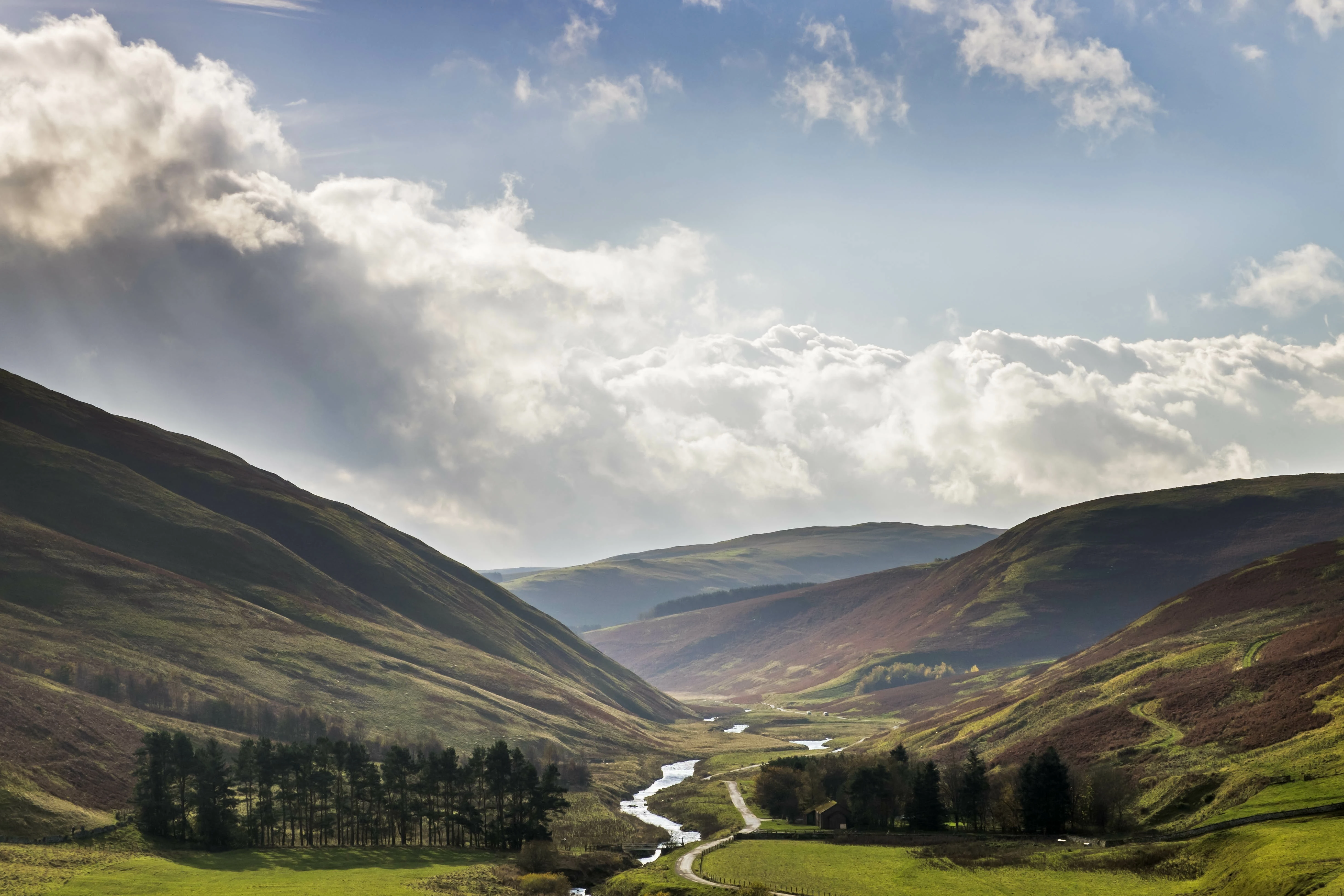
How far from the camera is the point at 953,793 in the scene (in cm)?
11431

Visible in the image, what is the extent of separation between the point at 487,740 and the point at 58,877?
112 m

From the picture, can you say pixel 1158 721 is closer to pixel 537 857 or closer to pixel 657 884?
pixel 657 884

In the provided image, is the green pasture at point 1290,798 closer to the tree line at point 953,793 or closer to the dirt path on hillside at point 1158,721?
the tree line at point 953,793

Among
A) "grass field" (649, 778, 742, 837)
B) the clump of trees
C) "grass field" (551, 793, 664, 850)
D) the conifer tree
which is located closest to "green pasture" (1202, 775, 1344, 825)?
the conifer tree

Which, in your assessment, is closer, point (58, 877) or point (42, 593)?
point (58, 877)

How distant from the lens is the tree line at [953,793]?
103m

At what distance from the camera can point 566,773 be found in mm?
171000

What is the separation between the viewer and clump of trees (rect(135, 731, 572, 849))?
107188mm

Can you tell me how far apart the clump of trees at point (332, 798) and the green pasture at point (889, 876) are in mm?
29094

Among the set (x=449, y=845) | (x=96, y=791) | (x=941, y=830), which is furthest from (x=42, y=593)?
(x=941, y=830)

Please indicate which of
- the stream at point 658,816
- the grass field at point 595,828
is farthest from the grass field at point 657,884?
the grass field at point 595,828

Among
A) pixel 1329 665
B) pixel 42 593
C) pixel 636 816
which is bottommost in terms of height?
pixel 636 816

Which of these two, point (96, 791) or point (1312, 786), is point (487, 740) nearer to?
point (96, 791)

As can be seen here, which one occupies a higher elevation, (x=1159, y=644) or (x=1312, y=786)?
(x=1159, y=644)
